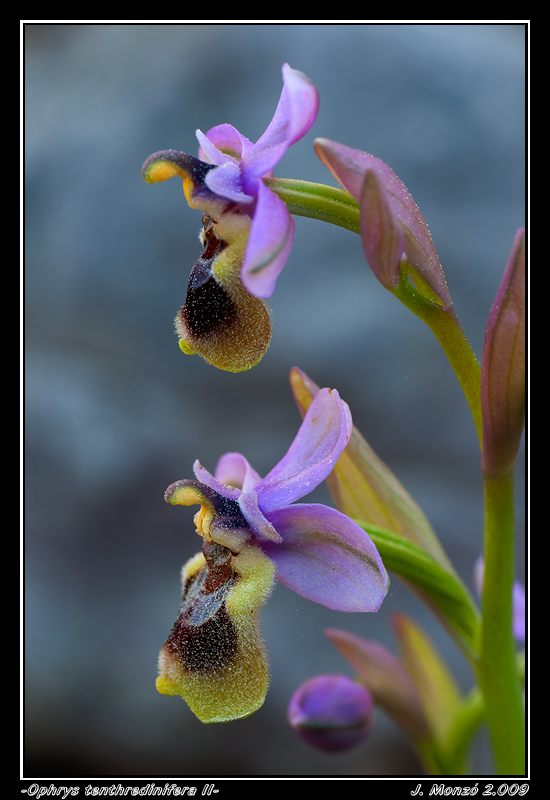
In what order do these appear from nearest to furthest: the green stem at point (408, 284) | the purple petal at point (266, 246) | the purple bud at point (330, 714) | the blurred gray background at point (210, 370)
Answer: the purple petal at point (266, 246) → the green stem at point (408, 284) → the purple bud at point (330, 714) → the blurred gray background at point (210, 370)

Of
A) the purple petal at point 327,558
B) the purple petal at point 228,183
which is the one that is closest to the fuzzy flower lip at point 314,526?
the purple petal at point 327,558

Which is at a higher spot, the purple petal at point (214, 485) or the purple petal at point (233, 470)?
the purple petal at point (233, 470)

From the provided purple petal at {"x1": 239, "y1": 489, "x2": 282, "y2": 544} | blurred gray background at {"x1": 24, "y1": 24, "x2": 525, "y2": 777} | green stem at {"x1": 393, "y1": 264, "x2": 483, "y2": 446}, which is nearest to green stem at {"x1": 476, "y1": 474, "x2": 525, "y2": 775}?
green stem at {"x1": 393, "y1": 264, "x2": 483, "y2": 446}

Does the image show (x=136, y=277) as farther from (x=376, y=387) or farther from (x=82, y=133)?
(x=376, y=387)

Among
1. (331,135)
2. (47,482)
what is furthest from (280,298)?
(47,482)

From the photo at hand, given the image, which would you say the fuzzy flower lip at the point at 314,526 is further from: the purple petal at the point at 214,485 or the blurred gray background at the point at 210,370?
the blurred gray background at the point at 210,370

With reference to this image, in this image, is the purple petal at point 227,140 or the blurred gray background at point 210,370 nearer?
the purple petal at point 227,140

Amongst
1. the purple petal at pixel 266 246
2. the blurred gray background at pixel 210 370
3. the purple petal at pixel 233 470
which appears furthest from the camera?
the blurred gray background at pixel 210 370
